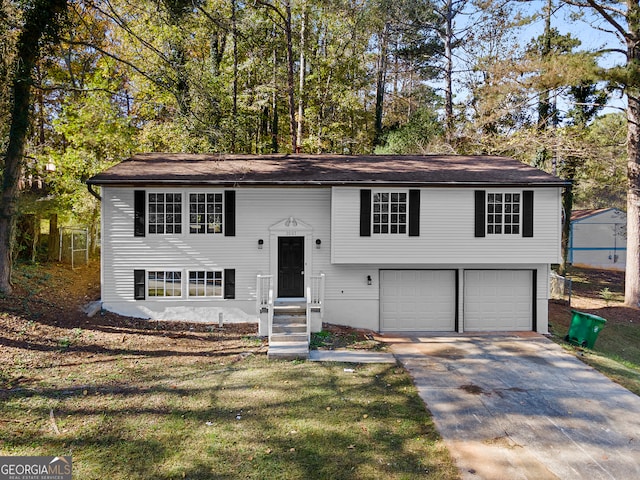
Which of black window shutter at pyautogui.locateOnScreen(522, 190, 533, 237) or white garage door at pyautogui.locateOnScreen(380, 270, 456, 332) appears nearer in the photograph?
black window shutter at pyautogui.locateOnScreen(522, 190, 533, 237)

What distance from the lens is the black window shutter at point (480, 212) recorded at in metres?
11.6

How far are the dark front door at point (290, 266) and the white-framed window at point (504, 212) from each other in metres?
5.85

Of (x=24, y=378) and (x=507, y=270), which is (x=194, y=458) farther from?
(x=507, y=270)

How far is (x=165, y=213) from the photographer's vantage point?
11602 mm

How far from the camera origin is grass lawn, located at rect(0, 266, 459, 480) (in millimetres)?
5086

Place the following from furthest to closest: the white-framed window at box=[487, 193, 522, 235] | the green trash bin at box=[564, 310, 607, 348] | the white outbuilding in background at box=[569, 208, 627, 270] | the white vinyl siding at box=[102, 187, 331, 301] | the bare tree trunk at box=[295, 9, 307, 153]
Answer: the white outbuilding in background at box=[569, 208, 627, 270] → the bare tree trunk at box=[295, 9, 307, 153] → the white-framed window at box=[487, 193, 522, 235] → the white vinyl siding at box=[102, 187, 331, 301] → the green trash bin at box=[564, 310, 607, 348]

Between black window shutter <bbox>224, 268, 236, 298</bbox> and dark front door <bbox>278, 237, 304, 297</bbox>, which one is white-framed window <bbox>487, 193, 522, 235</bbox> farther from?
black window shutter <bbox>224, 268, 236, 298</bbox>

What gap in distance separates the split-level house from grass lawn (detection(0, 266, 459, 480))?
214 centimetres

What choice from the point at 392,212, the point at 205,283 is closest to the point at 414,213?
the point at 392,212

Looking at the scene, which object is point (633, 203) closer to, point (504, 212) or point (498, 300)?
point (504, 212)

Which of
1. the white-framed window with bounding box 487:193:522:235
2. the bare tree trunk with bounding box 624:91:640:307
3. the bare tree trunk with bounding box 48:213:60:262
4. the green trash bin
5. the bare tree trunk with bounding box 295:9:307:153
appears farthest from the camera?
the bare tree trunk with bounding box 295:9:307:153

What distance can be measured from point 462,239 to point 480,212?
98cm

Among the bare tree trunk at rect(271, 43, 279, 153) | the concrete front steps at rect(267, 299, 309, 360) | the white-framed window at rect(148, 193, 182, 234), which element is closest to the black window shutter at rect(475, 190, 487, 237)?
the concrete front steps at rect(267, 299, 309, 360)

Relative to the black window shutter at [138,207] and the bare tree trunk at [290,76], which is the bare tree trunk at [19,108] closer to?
the black window shutter at [138,207]
